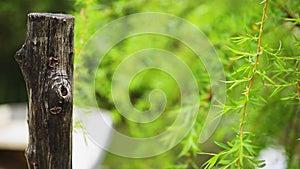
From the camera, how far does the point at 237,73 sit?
0.43 m

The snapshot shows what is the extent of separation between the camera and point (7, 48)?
1.67m

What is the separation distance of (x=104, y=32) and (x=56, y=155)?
37 centimetres

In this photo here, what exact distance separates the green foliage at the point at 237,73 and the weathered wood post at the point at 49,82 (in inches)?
4.7

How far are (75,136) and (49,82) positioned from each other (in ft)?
2.66

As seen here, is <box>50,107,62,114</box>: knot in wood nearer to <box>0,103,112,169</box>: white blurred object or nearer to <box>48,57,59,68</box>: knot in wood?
<box>48,57,59,68</box>: knot in wood

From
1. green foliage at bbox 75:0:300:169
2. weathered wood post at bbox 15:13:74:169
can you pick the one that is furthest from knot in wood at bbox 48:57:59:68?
green foliage at bbox 75:0:300:169

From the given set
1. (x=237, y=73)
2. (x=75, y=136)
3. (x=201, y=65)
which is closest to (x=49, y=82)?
A: (x=237, y=73)

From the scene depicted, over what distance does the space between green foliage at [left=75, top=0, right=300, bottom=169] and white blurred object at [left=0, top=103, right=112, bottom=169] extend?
7cm

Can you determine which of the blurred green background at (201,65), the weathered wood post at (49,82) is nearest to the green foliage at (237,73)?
the blurred green background at (201,65)

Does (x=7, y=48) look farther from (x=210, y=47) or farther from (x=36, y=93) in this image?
(x=36, y=93)

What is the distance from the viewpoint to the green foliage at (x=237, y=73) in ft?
1.40

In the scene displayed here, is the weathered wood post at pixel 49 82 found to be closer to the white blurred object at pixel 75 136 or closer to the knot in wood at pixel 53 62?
the knot in wood at pixel 53 62

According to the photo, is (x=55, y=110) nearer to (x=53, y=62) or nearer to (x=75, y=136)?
(x=53, y=62)

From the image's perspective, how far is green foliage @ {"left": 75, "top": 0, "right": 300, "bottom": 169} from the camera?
43cm
